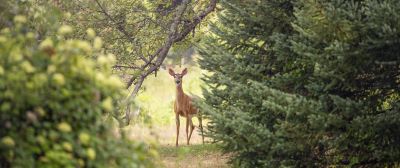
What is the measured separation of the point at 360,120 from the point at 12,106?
5.53m

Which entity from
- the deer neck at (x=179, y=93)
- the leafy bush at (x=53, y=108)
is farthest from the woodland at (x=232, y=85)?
the deer neck at (x=179, y=93)

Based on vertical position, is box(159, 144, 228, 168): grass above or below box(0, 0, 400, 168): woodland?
below

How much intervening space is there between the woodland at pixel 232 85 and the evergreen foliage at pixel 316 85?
23 mm

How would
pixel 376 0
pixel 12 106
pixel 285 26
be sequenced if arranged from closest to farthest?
pixel 12 106 < pixel 376 0 < pixel 285 26

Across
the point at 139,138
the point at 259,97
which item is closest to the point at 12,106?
the point at 139,138

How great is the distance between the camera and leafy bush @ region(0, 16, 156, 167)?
A: 4887 millimetres

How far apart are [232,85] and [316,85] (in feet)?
7.41

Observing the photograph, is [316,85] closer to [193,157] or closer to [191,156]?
[193,157]

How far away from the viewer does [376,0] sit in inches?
349

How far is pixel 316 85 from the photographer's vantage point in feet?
31.7

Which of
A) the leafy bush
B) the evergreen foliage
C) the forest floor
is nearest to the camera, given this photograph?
the leafy bush

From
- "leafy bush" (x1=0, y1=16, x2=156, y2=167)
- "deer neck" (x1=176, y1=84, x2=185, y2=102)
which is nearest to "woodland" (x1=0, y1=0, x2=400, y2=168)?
"leafy bush" (x1=0, y1=16, x2=156, y2=167)

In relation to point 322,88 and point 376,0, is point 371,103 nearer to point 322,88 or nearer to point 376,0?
point 322,88

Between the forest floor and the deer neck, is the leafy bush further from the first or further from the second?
the deer neck
